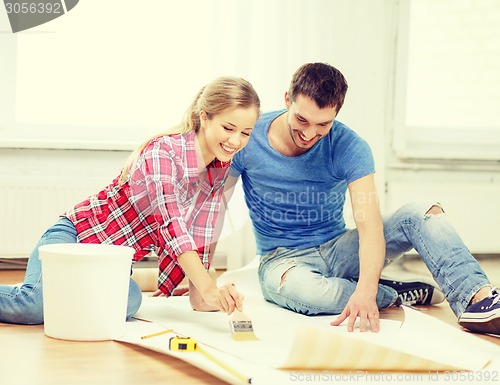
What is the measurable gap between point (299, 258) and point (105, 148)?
1.34 m

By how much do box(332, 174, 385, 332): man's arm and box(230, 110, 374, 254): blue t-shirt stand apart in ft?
0.39

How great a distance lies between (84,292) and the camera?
1396mm

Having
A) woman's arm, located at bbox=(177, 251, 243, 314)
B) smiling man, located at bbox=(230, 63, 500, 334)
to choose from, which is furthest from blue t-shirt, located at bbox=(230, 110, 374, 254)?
woman's arm, located at bbox=(177, 251, 243, 314)

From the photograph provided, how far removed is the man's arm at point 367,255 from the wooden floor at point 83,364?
0.48 metres

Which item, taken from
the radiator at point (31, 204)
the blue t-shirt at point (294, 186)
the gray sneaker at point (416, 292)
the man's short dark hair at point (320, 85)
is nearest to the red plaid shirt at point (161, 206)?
the blue t-shirt at point (294, 186)

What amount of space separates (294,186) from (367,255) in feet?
1.03

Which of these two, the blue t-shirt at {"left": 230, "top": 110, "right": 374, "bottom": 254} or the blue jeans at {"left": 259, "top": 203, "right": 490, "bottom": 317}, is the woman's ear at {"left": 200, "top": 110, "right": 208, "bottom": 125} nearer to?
the blue t-shirt at {"left": 230, "top": 110, "right": 374, "bottom": 254}

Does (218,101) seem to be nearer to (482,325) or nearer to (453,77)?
(482,325)

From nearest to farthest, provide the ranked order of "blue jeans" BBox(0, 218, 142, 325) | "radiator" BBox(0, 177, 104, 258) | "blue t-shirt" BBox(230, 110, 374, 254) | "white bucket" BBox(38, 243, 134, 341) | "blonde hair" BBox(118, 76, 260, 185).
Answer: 1. "white bucket" BBox(38, 243, 134, 341)
2. "blue jeans" BBox(0, 218, 142, 325)
3. "blonde hair" BBox(118, 76, 260, 185)
4. "blue t-shirt" BBox(230, 110, 374, 254)
5. "radiator" BBox(0, 177, 104, 258)

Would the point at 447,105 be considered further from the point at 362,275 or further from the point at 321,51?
the point at 362,275

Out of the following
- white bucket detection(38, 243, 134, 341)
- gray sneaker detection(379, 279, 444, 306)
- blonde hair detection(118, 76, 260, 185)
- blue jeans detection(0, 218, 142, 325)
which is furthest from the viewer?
gray sneaker detection(379, 279, 444, 306)

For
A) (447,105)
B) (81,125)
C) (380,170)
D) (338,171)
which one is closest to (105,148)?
(81,125)

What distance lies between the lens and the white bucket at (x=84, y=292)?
139 cm

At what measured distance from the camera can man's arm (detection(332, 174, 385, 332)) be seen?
5.20 feet
